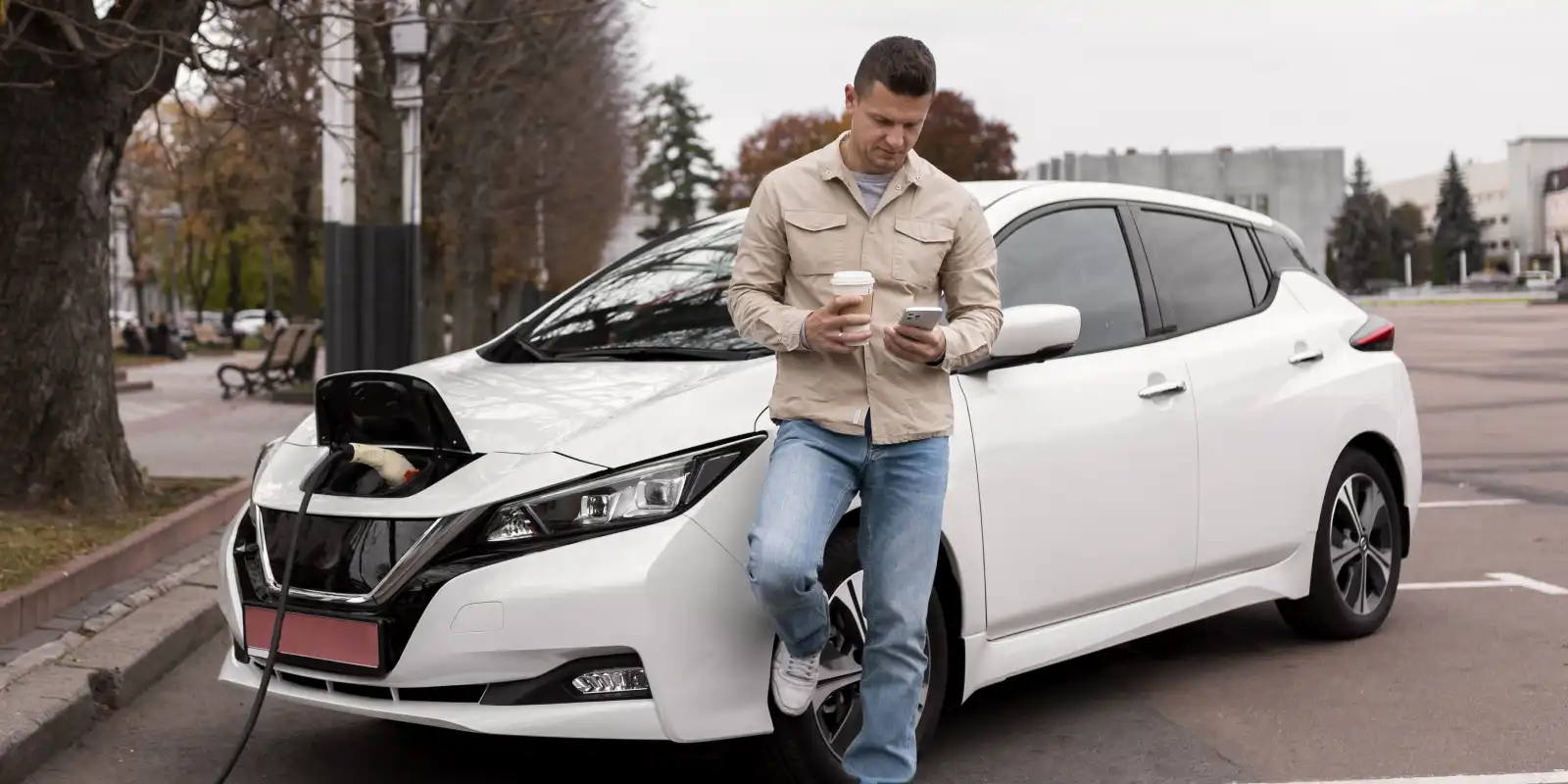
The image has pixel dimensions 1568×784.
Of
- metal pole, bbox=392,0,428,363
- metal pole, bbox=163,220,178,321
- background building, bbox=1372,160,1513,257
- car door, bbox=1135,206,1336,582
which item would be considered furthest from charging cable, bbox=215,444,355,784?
background building, bbox=1372,160,1513,257

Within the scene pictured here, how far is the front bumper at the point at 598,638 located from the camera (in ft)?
13.2

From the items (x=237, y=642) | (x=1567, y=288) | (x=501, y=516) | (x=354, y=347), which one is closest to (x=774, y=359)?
(x=501, y=516)

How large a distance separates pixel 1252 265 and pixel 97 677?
4.19 metres

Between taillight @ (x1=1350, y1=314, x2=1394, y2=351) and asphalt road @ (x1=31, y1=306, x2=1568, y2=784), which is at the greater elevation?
taillight @ (x1=1350, y1=314, x2=1394, y2=351)

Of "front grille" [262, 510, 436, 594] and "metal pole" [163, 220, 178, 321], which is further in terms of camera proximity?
"metal pole" [163, 220, 178, 321]

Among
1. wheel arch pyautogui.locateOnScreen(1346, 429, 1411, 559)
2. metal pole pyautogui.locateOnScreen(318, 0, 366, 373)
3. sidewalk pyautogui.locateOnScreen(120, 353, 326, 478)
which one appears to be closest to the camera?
wheel arch pyautogui.locateOnScreen(1346, 429, 1411, 559)

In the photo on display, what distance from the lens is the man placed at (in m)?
4.00

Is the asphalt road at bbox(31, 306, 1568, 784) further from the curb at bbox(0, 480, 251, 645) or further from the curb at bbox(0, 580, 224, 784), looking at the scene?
the curb at bbox(0, 480, 251, 645)

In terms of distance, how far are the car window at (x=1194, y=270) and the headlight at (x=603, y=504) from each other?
2183 millimetres

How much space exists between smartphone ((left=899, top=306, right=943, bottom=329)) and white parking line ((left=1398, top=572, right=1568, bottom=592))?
464cm

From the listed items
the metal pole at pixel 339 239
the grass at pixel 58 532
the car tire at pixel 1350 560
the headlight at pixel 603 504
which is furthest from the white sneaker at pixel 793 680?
the metal pole at pixel 339 239

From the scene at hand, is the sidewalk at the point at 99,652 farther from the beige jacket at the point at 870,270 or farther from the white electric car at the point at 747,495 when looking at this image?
the beige jacket at the point at 870,270

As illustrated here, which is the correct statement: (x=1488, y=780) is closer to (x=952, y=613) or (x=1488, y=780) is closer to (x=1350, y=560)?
(x=952, y=613)

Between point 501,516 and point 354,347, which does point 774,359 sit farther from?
point 354,347
